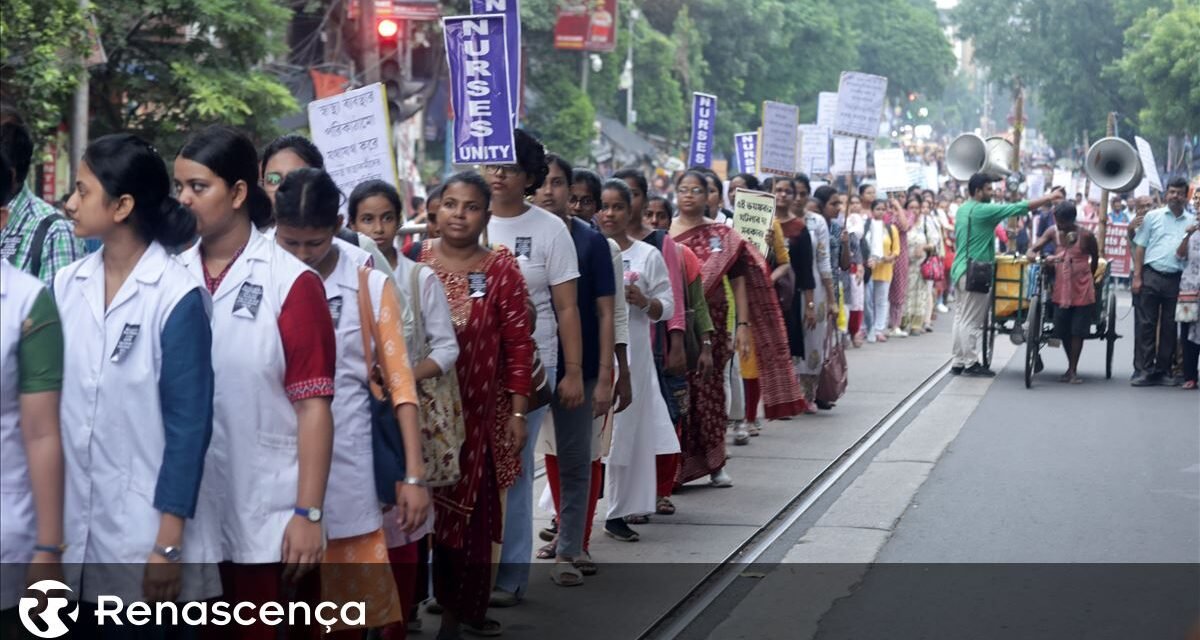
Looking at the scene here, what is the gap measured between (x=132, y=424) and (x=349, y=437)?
71cm

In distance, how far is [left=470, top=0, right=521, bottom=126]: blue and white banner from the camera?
862 cm

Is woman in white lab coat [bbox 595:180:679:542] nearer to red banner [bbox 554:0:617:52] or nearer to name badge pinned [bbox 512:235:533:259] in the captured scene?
name badge pinned [bbox 512:235:533:259]

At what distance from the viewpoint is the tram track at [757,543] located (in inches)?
257

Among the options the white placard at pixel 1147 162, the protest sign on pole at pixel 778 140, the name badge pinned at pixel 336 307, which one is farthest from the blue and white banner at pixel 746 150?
the name badge pinned at pixel 336 307

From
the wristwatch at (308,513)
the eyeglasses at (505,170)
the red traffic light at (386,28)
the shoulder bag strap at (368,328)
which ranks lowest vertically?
the wristwatch at (308,513)

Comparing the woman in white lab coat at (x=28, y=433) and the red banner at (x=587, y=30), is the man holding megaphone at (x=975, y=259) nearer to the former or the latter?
the woman in white lab coat at (x=28, y=433)

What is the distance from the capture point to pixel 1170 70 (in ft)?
152

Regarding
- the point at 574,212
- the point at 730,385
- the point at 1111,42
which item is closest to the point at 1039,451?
the point at 730,385

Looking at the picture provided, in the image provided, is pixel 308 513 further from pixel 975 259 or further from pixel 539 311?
pixel 975 259

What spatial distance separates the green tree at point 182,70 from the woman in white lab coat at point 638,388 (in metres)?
10.9

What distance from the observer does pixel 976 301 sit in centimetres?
1648

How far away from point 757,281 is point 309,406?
6825 mm

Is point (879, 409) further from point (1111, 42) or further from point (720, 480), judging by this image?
point (1111, 42)

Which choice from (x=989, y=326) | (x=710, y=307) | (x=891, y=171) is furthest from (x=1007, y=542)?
(x=891, y=171)
